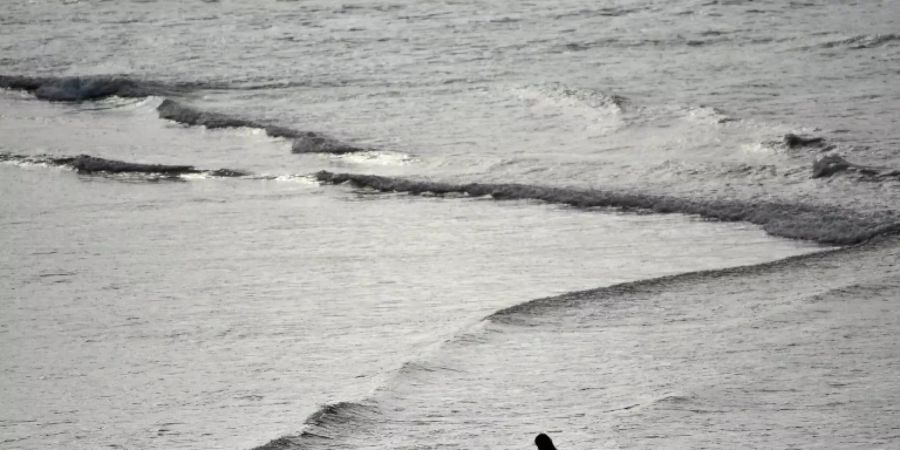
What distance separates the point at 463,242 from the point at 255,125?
4.36 m

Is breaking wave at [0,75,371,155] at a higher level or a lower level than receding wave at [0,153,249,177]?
higher

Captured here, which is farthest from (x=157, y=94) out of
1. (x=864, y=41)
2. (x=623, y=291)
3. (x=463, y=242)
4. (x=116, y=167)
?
(x=623, y=291)

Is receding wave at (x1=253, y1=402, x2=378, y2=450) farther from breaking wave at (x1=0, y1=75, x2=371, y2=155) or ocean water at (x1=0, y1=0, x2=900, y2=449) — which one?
breaking wave at (x1=0, y1=75, x2=371, y2=155)

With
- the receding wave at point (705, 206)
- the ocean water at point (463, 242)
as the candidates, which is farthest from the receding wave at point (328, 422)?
the receding wave at point (705, 206)

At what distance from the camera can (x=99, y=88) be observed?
13703mm

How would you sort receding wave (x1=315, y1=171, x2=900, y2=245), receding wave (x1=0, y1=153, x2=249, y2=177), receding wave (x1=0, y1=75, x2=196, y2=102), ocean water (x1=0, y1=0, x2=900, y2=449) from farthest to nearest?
receding wave (x1=0, y1=75, x2=196, y2=102) < receding wave (x1=0, y1=153, x2=249, y2=177) < receding wave (x1=315, y1=171, x2=900, y2=245) < ocean water (x1=0, y1=0, x2=900, y2=449)

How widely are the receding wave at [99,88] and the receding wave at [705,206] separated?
454cm

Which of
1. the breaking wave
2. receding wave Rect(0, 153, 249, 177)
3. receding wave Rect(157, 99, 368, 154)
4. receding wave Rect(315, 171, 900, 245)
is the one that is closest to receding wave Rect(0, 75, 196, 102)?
the breaking wave

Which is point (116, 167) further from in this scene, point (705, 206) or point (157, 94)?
point (705, 206)

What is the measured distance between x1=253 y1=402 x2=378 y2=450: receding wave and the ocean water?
0.4 inches

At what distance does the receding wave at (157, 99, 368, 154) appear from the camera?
1064 centimetres

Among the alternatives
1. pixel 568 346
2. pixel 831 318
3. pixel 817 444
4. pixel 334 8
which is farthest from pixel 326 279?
pixel 334 8

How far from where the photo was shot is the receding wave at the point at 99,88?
44.6ft

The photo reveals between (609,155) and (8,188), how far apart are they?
4.13 metres
